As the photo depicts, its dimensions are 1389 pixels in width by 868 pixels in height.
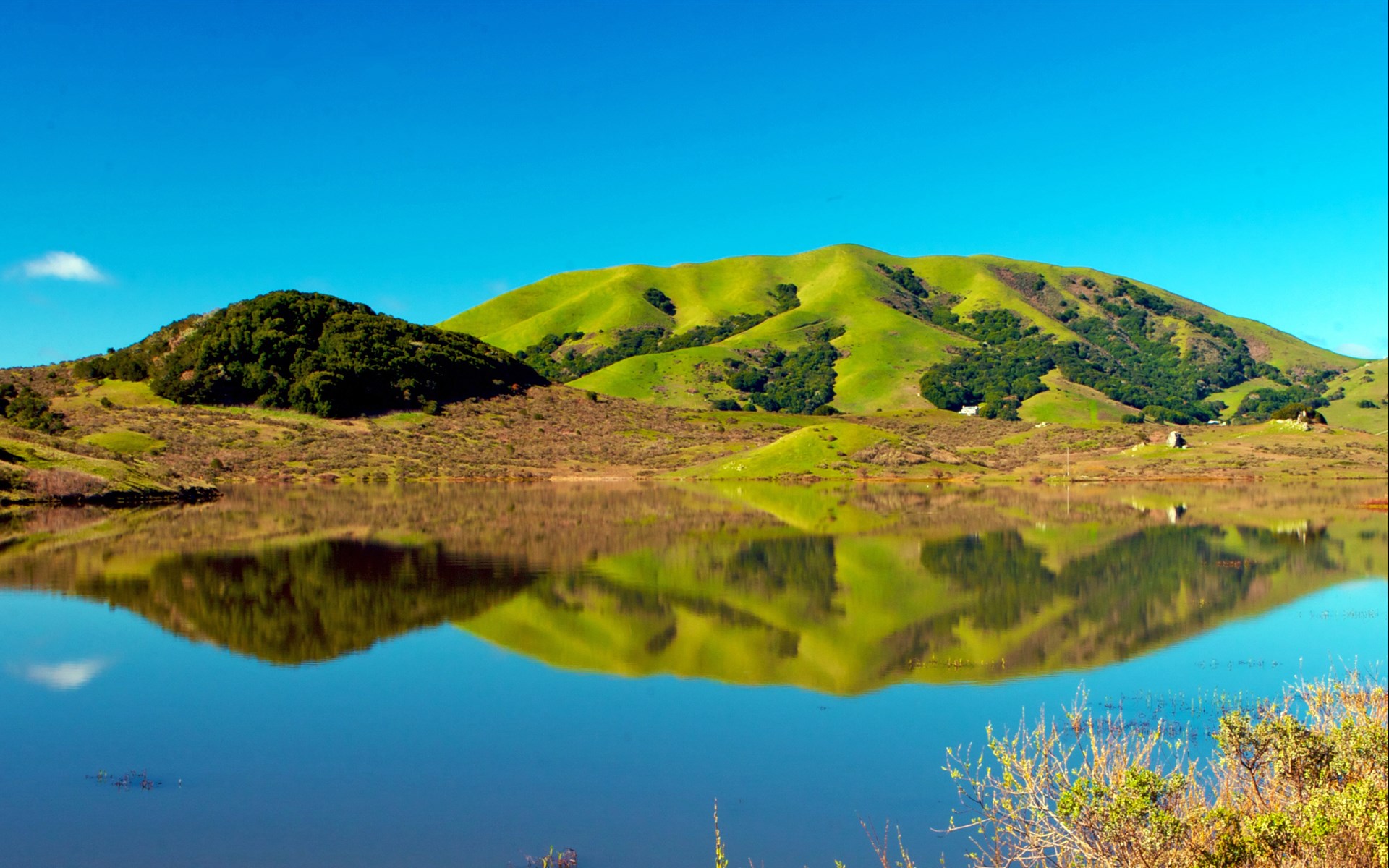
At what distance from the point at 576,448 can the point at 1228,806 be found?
4005 inches

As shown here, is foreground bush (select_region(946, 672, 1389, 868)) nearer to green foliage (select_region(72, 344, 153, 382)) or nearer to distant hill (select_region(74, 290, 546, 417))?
distant hill (select_region(74, 290, 546, 417))

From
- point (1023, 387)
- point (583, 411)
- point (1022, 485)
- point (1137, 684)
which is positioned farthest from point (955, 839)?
point (1023, 387)

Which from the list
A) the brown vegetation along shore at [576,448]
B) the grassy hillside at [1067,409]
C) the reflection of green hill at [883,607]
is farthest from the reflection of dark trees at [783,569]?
the grassy hillside at [1067,409]

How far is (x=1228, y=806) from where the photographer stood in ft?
35.3

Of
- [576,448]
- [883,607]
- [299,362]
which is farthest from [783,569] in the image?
[299,362]

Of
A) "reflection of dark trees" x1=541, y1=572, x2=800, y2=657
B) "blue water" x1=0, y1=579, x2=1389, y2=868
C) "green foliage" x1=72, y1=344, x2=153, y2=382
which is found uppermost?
"green foliage" x1=72, y1=344, x2=153, y2=382

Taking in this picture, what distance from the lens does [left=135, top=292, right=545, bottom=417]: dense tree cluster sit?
4190 inches

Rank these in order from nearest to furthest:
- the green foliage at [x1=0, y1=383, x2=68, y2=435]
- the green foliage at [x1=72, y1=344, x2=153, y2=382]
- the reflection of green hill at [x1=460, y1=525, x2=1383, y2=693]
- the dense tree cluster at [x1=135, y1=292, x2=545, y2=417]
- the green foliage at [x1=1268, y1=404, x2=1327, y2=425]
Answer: the reflection of green hill at [x1=460, y1=525, x2=1383, y2=693] < the green foliage at [x1=0, y1=383, x2=68, y2=435] < the dense tree cluster at [x1=135, y1=292, x2=545, y2=417] < the green foliage at [x1=72, y1=344, x2=153, y2=382] < the green foliage at [x1=1268, y1=404, x2=1327, y2=425]

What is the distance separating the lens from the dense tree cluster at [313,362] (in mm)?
106438

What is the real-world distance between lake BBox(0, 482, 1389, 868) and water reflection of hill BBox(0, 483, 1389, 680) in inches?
6.9

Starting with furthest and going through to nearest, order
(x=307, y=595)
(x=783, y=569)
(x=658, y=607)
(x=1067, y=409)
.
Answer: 1. (x=1067, y=409)
2. (x=783, y=569)
3. (x=307, y=595)
4. (x=658, y=607)

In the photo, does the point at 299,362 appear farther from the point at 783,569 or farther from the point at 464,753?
the point at 464,753

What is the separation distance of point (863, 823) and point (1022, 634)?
490 inches

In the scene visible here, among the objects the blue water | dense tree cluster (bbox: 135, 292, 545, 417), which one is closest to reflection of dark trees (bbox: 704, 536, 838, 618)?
the blue water
